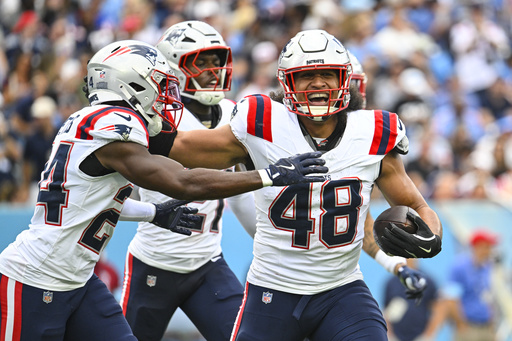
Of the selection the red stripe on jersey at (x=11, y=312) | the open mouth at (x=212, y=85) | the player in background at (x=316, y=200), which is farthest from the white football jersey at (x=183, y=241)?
the red stripe on jersey at (x=11, y=312)

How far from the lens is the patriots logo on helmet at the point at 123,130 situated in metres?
3.65

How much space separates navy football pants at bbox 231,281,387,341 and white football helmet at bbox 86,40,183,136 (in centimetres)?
99

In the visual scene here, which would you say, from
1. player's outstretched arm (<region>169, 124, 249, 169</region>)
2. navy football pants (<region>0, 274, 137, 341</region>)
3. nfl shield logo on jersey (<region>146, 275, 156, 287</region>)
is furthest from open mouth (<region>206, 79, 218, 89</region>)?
navy football pants (<region>0, 274, 137, 341</region>)

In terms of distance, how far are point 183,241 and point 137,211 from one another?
614mm

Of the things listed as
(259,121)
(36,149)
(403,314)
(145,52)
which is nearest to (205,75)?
(145,52)

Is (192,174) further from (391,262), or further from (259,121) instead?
(391,262)

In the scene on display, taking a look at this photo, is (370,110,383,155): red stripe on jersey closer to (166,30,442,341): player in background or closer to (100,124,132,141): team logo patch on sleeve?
(166,30,442,341): player in background

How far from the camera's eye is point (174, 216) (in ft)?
14.2

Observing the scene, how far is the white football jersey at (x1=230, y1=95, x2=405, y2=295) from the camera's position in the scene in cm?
393

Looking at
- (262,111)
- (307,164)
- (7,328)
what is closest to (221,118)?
(262,111)

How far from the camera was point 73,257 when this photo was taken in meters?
3.83

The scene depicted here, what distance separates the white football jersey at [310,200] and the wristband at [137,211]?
64 centimetres

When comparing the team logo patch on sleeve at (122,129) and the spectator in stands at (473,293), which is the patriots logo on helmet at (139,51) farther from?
the spectator in stands at (473,293)

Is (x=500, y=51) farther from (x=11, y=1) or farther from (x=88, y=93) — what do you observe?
(x=88, y=93)
